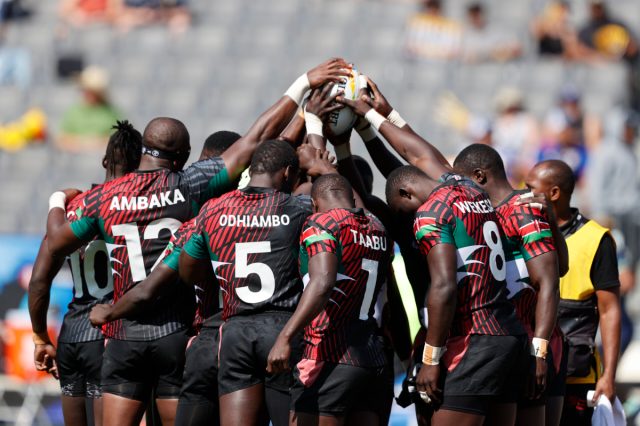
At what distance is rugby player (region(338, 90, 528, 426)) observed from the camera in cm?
→ 580

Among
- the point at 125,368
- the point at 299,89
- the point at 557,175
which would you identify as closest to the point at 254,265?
the point at 125,368

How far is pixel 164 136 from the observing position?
679 centimetres

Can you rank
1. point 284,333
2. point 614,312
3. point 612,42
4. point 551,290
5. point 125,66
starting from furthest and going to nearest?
point 125,66 < point 612,42 < point 614,312 < point 551,290 < point 284,333

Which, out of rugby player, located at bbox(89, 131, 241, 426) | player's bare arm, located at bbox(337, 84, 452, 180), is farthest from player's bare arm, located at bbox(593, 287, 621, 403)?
rugby player, located at bbox(89, 131, 241, 426)

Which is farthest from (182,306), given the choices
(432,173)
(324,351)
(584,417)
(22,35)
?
(22,35)

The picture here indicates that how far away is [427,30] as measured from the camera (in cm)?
1764

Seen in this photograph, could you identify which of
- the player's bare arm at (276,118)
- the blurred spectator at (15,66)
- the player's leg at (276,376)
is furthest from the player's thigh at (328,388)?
the blurred spectator at (15,66)

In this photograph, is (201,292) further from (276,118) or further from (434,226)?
(434,226)

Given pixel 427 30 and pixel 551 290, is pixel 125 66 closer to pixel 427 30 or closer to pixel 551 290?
pixel 427 30

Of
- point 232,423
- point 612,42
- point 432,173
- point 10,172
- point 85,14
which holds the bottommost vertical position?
point 232,423

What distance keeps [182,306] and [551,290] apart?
7.58ft

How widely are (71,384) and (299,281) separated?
203cm

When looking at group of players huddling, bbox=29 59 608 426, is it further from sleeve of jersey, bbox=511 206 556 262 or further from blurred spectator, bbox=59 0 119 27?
blurred spectator, bbox=59 0 119 27

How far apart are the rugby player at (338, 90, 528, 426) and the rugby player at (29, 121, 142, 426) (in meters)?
2.13
